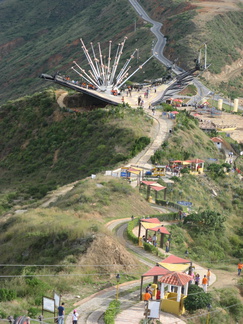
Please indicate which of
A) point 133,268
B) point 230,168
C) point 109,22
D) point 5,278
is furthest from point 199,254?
point 109,22

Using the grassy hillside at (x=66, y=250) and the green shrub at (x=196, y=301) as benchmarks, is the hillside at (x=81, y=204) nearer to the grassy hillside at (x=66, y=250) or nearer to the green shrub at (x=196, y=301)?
the grassy hillside at (x=66, y=250)

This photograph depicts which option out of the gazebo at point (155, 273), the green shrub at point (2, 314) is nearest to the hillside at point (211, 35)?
the gazebo at point (155, 273)

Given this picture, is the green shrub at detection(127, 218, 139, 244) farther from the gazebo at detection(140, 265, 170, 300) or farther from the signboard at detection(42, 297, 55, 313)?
the signboard at detection(42, 297, 55, 313)

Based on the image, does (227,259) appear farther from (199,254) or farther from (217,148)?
(217,148)

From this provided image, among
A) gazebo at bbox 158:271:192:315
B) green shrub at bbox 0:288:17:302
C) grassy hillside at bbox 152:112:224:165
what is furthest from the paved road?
green shrub at bbox 0:288:17:302

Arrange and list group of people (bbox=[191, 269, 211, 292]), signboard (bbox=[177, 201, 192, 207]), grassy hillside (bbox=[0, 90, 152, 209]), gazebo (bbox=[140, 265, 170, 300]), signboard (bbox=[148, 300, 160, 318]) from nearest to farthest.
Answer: signboard (bbox=[148, 300, 160, 318]) → gazebo (bbox=[140, 265, 170, 300]) → group of people (bbox=[191, 269, 211, 292]) → signboard (bbox=[177, 201, 192, 207]) → grassy hillside (bbox=[0, 90, 152, 209])
